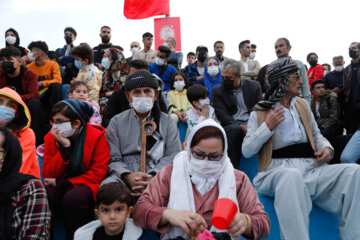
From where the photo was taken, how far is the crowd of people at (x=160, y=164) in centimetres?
208

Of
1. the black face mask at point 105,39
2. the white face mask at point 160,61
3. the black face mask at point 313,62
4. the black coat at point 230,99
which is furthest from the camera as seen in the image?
the black face mask at point 313,62

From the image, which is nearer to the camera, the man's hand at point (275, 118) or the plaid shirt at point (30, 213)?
the plaid shirt at point (30, 213)

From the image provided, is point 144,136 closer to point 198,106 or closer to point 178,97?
point 198,106

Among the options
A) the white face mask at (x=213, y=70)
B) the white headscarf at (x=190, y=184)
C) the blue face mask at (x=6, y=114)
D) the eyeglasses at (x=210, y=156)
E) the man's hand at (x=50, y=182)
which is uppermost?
the white face mask at (x=213, y=70)

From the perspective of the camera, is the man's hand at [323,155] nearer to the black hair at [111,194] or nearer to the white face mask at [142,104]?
the white face mask at [142,104]

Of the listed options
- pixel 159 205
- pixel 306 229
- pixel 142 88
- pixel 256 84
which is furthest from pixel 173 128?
pixel 256 84

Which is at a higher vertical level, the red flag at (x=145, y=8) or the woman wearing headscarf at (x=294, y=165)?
the red flag at (x=145, y=8)

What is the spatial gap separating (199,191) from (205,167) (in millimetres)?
218

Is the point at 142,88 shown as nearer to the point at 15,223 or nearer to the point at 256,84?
the point at 15,223

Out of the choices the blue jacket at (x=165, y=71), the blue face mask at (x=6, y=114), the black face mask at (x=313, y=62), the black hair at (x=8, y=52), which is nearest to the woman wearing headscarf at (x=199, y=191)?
the blue face mask at (x=6, y=114)

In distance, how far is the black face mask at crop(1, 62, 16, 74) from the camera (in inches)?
196

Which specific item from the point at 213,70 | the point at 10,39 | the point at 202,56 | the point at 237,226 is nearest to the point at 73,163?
the point at 237,226

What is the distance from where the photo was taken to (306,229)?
255 centimetres

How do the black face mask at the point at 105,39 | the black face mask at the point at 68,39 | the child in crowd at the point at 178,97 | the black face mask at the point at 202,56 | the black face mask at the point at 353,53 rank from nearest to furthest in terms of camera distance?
1. the child in crowd at the point at 178,97
2. the black face mask at the point at 353,53
3. the black face mask at the point at 202,56
4. the black face mask at the point at 68,39
5. the black face mask at the point at 105,39
